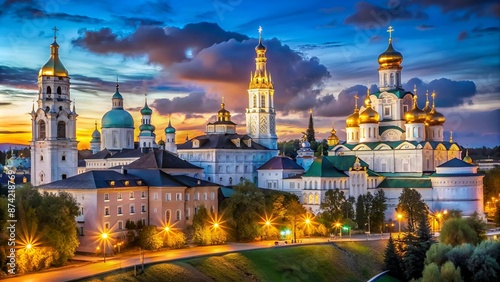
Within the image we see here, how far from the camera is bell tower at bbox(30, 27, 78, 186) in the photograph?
283 feet

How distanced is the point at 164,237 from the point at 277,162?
2880 centimetres

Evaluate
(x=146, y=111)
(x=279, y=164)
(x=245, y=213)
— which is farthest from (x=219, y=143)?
(x=245, y=213)

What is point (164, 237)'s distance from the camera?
196 ft

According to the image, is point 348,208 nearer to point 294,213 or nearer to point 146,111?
point 294,213

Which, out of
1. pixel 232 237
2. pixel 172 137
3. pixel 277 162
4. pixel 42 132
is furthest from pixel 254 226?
pixel 172 137

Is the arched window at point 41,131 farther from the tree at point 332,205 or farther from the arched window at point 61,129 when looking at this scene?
the tree at point 332,205

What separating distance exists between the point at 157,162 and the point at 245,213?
37.5 ft

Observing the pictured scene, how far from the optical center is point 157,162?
71250 mm

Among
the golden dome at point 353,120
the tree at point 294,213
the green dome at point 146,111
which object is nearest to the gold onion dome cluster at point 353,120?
the golden dome at point 353,120

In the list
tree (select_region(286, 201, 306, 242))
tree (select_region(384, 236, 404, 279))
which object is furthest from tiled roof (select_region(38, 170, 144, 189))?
tree (select_region(384, 236, 404, 279))

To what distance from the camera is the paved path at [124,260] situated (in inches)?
1769

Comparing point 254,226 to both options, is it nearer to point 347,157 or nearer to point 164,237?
point 164,237

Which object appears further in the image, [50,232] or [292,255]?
[292,255]

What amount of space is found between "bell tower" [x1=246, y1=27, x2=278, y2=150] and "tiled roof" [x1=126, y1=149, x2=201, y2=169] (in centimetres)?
2059
